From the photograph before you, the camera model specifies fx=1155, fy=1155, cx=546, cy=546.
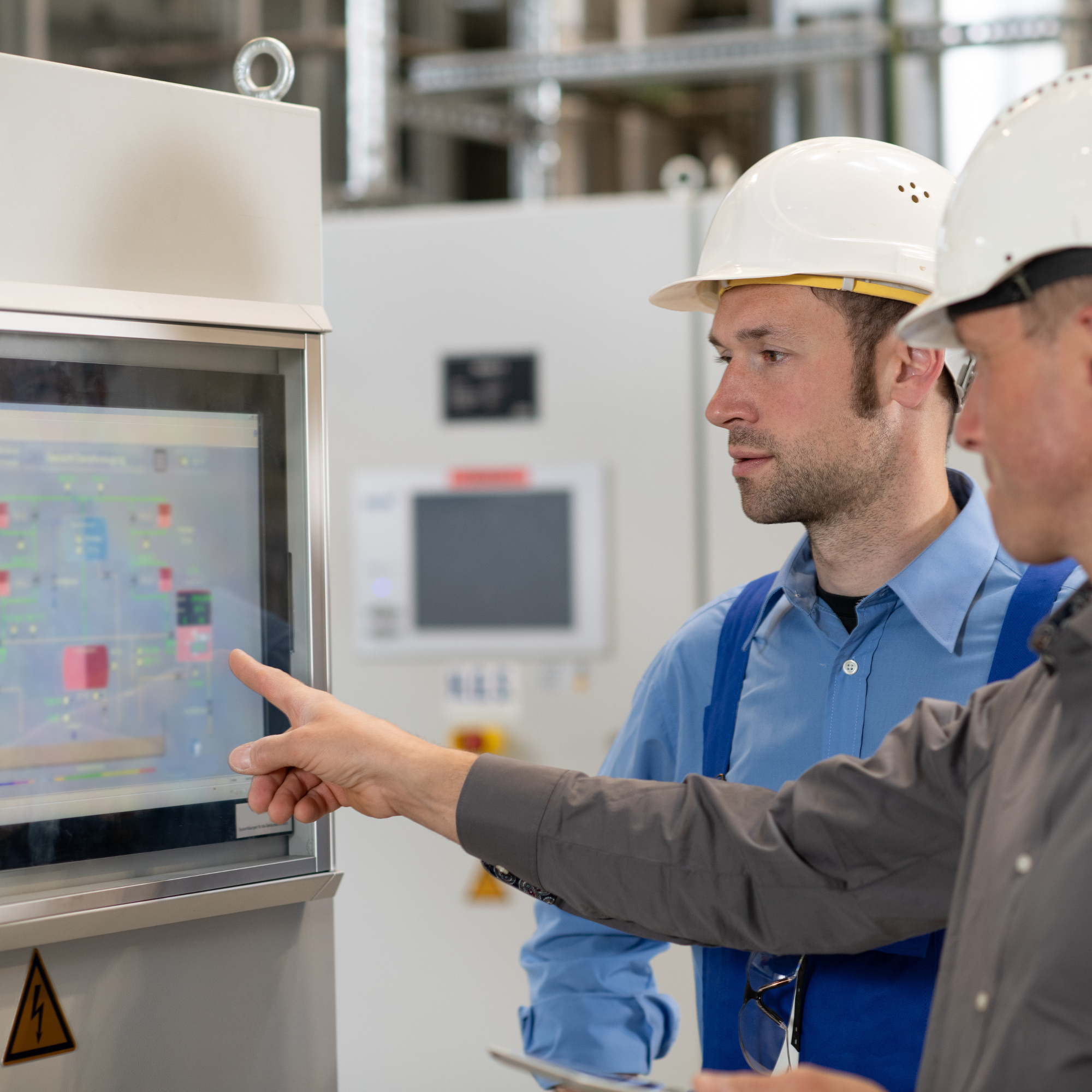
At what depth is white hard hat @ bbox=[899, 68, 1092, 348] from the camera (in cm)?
76

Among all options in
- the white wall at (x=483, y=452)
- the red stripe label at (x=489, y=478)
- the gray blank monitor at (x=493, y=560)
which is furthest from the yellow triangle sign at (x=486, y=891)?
the red stripe label at (x=489, y=478)

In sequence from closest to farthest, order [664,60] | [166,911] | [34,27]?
[166,911]
[664,60]
[34,27]

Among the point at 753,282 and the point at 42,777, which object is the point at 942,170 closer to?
the point at 753,282

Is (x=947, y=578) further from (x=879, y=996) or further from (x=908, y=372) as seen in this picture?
(x=879, y=996)

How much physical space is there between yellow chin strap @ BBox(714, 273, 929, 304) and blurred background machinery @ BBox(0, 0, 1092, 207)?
102 centimetres

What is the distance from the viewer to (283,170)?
3.44 ft

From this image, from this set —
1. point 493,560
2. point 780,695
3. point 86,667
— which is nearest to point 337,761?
point 86,667

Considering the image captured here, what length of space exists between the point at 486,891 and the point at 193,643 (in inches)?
45.8

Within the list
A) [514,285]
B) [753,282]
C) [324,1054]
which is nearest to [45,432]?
[324,1054]

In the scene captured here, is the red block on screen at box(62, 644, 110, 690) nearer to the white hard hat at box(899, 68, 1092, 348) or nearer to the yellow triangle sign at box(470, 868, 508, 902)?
the white hard hat at box(899, 68, 1092, 348)

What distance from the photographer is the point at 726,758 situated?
47.3 inches

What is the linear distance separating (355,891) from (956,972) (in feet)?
4.86

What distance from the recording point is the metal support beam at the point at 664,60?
2562mm

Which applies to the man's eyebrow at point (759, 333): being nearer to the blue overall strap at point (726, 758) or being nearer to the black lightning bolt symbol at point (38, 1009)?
the blue overall strap at point (726, 758)
